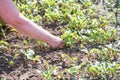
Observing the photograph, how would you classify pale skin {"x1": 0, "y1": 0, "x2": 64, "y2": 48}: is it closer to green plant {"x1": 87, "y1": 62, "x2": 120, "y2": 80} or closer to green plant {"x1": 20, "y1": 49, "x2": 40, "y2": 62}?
green plant {"x1": 20, "y1": 49, "x2": 40, "y2": 62}

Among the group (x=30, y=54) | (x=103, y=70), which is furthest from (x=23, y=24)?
(x=103, y=70)

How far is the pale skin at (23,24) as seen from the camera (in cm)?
322

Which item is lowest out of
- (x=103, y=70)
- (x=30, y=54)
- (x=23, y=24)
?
(x=103, y=70)

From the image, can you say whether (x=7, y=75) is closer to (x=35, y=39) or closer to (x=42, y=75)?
(x=42, y=75)

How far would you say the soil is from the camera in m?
3.01

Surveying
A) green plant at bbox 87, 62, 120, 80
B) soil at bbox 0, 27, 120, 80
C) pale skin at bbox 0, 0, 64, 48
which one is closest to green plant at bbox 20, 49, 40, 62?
soil at bbox 0, 27, 120, 80

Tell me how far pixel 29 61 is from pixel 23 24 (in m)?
0.38

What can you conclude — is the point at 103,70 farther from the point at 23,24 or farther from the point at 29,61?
the point at 23,24

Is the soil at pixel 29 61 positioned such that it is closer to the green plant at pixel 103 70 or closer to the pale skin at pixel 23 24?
the pale skin at pixel 23 24

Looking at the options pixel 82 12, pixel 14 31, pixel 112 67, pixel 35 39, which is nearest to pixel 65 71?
pixel 112 67

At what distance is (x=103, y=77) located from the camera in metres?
2.90

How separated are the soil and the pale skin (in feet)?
0.31

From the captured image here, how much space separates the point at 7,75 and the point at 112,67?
36.8 inches

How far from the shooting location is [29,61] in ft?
10.4
